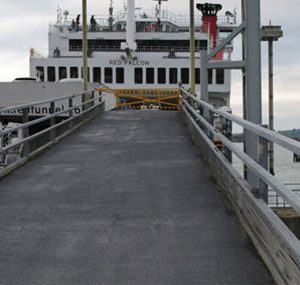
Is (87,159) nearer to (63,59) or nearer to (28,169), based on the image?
(28,169)

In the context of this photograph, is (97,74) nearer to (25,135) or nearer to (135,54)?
(135,54)

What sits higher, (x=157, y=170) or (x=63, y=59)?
(x=63, y=59)

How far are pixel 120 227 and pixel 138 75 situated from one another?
3537 cm

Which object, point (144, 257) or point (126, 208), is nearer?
point (144, 257)

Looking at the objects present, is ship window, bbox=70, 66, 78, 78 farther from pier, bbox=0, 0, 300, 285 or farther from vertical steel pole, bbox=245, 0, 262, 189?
vertical steel pole, bbox=245, 0, 262, 189

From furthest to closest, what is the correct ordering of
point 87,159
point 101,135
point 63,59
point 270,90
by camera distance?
point 63,59, point 270,90, point 101,135, point 87,159

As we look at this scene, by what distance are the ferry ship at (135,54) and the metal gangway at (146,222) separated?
3000cm

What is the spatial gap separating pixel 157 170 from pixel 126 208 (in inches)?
109

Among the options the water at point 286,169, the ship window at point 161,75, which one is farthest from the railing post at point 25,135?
the ship window at point 161,75

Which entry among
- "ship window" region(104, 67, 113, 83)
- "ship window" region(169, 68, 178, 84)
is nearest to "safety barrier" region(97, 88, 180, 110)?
"ship window" region(169, 68, 178, 84)

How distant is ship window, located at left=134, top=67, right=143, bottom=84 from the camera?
4075 centimetres

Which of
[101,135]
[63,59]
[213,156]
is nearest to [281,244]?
[213,156]

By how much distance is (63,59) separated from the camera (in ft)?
133

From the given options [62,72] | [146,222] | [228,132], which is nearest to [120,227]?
[146,222]
